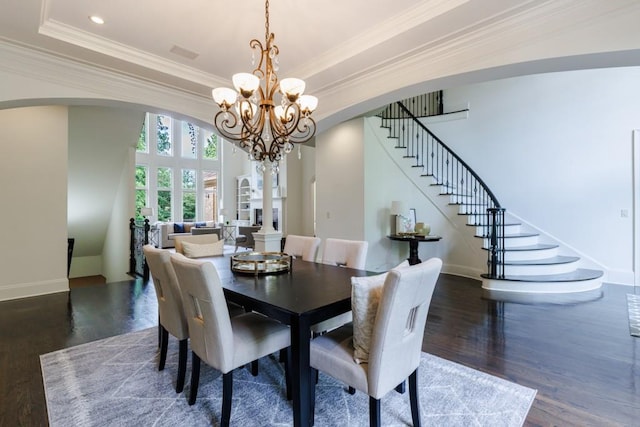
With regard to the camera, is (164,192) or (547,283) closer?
(547,283)

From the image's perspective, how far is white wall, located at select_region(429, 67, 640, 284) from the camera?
16.6ft

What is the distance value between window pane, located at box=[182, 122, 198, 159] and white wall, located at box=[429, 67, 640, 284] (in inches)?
442

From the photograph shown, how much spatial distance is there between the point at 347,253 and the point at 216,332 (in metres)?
1.48

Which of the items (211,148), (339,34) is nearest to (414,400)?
(339,34)

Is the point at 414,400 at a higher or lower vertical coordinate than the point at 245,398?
higher

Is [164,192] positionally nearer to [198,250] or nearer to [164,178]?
[164,178]

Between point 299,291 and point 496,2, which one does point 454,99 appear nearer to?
point 496,2

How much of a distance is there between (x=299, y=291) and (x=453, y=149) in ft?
19.4

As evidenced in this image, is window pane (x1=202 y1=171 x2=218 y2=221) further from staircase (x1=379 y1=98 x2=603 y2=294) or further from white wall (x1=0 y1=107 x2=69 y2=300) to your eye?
staircase (x1=379 y1=98 x2=603 y2=294)

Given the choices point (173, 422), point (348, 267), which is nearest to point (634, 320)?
point (348, 267)

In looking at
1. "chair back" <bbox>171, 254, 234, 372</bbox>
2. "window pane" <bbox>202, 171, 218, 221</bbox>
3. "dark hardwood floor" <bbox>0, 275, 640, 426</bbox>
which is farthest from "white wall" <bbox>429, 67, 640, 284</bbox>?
"window pane" <bbox>202, 171, 218, 221</bbox>

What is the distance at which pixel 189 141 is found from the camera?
1351 cm

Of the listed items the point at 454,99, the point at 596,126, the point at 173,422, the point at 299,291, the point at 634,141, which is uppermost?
the point at 454,99

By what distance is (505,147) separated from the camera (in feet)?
20.0
